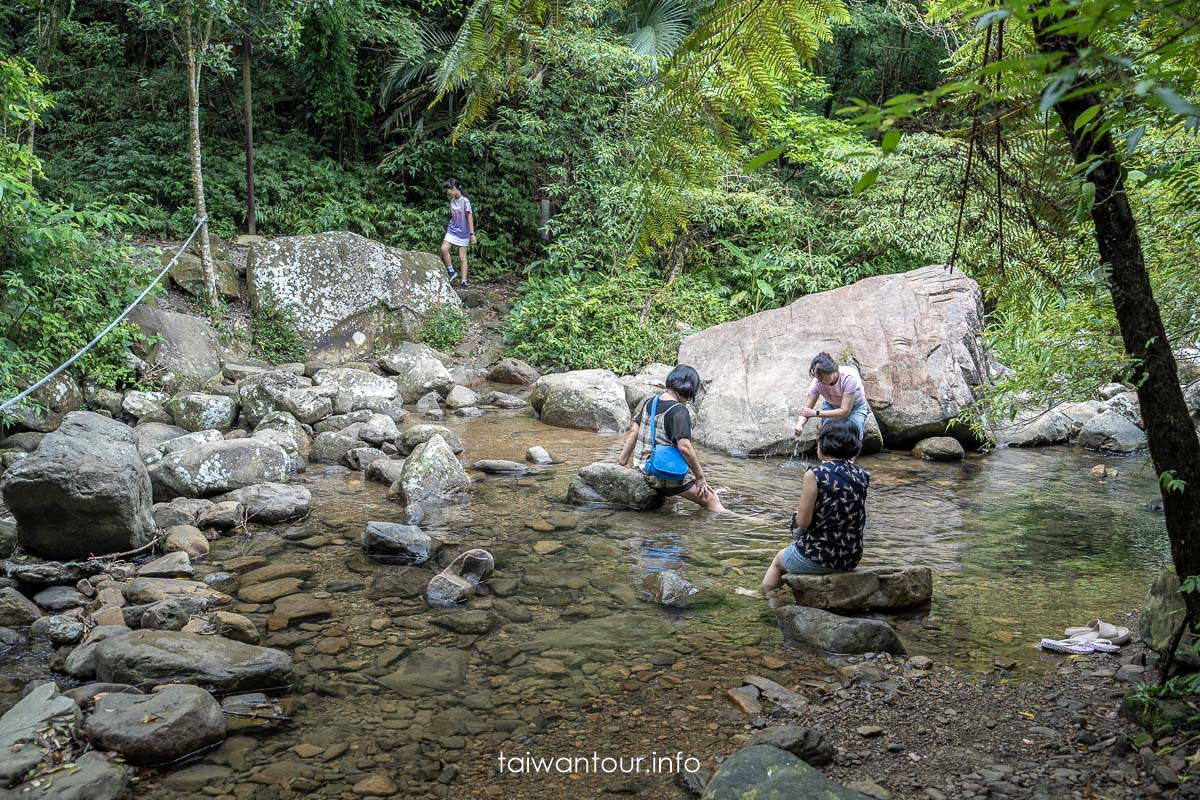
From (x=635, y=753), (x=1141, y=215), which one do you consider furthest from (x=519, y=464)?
(x=1141, y=215)

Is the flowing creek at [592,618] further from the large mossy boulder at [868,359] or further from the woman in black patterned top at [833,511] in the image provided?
the large mossy boulder at [868,359]

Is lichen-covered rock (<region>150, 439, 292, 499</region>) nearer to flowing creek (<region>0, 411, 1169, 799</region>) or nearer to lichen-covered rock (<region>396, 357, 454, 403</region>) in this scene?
flowing creek (<region>0, 411, 1169, 799</region>)

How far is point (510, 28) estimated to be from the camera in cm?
266

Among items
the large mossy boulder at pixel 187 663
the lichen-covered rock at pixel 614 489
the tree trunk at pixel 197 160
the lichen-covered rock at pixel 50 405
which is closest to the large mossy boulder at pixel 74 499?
the large mossy boulder at pixel 187 663

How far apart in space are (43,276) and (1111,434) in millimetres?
12787

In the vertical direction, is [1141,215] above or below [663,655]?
above

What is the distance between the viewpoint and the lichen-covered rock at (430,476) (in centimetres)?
735

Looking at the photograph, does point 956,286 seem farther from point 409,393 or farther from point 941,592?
point 409,393

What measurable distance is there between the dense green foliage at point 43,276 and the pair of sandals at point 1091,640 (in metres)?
8.49

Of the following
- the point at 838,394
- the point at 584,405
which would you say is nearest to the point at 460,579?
the point at 838,394

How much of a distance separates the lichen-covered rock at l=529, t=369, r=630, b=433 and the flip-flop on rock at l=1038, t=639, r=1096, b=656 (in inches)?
270

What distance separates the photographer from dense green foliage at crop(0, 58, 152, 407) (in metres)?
7.71

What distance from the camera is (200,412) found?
924 cm

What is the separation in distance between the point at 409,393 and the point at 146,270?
3731mm
